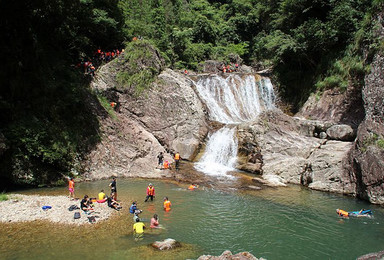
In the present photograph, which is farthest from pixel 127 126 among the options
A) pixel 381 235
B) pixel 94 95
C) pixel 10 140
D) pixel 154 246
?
pixel 381 235

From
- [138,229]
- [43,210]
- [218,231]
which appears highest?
[43,210]

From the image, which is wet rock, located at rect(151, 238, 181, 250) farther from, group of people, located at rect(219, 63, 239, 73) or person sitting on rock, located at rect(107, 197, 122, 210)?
group of people, located at rect(219, 63, 239, 73)

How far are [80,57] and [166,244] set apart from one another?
23.4 meters

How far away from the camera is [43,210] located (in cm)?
1119

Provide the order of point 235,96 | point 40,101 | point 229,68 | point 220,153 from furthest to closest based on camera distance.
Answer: point 229,68 < point 235,96 < point 220,153 < point 40,101

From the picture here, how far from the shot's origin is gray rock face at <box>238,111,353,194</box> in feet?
55.5

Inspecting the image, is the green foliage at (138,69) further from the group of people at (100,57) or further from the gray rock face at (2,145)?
the gray rock face at (2,145)

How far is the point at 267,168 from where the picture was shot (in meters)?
19.7

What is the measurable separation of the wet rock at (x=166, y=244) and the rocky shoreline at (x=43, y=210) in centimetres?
325

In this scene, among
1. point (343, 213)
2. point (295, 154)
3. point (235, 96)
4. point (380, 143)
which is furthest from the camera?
point (235, 96)

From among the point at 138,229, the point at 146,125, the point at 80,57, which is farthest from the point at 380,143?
the point at 80,57

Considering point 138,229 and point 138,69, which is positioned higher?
point 138,69

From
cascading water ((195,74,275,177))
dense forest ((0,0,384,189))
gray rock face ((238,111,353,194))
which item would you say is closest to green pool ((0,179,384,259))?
gray rock face ((238,111,353,194))

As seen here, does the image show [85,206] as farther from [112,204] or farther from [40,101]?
[40,101]
